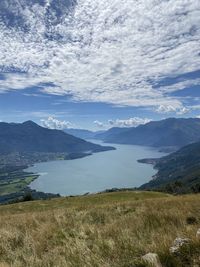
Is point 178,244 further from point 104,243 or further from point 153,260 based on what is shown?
point 104,243

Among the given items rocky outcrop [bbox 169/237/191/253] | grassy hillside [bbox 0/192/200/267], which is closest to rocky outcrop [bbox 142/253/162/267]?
grassy hillside [bbox 0/192/200/267]

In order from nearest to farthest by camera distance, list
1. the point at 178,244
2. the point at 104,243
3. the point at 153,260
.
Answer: the point at 153,260, the point at 178,244, the point at 104,243

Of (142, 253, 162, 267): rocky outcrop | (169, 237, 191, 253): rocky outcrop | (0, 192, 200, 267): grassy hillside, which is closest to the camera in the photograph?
(142, 253, 162, 267): rocky outcrop

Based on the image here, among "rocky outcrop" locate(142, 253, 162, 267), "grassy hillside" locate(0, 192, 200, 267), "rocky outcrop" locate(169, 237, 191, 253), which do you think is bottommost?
"grassy hillside" locate(0, 192, 200, 267)

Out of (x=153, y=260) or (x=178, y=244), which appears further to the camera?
(x=178, y=244)

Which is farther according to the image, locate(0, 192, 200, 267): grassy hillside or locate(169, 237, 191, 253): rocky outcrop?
locate(0, 192, 200, 267): grassy hillside

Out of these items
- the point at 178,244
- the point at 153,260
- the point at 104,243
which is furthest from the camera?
the point at 104,243

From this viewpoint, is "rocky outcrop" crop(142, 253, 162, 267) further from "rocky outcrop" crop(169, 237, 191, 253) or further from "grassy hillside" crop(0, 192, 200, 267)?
"rocky outcrop" crop(169, 237, 191, 253)

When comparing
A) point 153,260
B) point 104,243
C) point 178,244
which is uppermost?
point 178,244

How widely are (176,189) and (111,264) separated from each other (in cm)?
14775

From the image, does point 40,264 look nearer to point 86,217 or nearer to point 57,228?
point 57,228

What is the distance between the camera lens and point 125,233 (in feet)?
25.1

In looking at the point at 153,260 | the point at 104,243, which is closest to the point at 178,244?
the point at 153,260

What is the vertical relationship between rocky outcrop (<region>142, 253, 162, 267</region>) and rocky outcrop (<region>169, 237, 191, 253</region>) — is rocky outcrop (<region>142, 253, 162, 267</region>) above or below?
below
